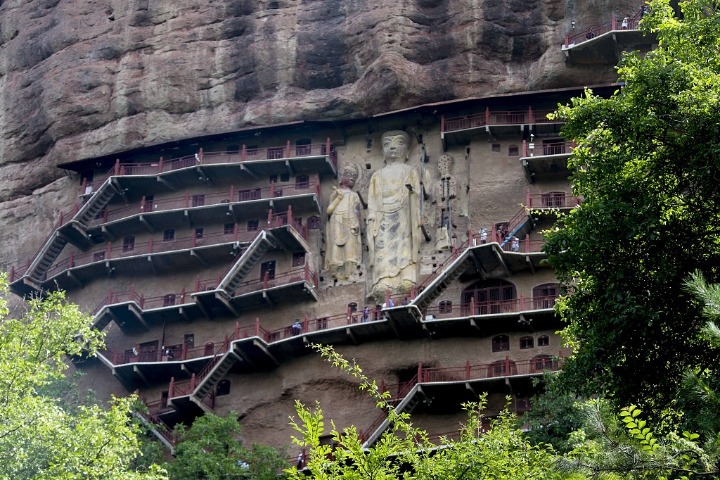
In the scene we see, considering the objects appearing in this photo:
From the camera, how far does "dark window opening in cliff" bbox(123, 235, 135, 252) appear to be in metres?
52.5

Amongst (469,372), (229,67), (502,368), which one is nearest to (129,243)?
(229,67)

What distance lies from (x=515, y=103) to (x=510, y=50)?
240 cm

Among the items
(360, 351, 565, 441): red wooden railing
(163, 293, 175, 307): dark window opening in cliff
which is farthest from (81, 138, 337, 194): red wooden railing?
(360, 351, 565, 441): red wooden railing

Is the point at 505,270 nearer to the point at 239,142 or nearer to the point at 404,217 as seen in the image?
the point at 404,217

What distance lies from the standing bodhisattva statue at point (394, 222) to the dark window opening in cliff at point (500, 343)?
360 cm

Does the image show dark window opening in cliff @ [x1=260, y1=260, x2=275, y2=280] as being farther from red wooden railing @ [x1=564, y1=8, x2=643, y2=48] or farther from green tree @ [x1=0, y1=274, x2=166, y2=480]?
green tree @ [x1=0, y1=274, x2=166, y2=480]

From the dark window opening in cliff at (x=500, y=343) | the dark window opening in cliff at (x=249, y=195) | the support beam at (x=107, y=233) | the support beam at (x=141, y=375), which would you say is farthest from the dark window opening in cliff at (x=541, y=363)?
the support beam at (x=107, y=233)

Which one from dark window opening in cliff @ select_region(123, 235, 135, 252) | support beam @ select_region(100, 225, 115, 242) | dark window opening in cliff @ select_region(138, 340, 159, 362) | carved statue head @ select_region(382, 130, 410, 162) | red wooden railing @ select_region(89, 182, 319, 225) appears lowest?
dark window opening in cliff @ select_region(138, 340, 159, 362)

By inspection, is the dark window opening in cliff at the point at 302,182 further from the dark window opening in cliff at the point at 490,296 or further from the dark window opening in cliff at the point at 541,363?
the dark window opening in cliff at the point at 541,363

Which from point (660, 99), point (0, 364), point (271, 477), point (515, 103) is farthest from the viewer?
point (515, 103)

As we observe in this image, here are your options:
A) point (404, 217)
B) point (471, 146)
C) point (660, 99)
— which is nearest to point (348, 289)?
point (404, 217)

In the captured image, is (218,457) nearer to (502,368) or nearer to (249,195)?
(502,368)

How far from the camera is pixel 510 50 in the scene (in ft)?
166

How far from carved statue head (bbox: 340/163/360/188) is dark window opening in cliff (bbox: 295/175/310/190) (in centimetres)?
136
